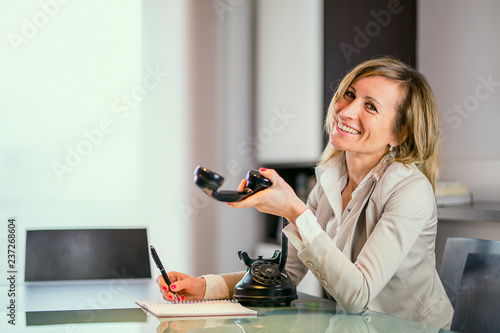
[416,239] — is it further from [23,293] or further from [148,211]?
[148,211]

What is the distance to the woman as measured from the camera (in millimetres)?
1283

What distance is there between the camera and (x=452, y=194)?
230 centimetres

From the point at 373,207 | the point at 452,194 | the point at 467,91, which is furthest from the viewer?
the point at 467,91

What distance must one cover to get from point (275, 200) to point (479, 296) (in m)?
0.57

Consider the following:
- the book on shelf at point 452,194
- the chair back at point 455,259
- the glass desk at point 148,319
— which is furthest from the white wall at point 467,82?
the glass desk at point 148,319

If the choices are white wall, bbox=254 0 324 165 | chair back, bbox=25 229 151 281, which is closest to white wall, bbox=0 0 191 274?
white wall, bbox=254 0 324 165

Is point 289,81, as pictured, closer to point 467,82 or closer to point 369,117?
point 467,82

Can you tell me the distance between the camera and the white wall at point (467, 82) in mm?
2398

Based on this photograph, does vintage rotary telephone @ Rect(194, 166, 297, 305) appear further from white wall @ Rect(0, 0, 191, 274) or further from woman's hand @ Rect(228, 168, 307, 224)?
white wall @ Rect(0, 0, 191, 274)

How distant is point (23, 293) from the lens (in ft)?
5.19

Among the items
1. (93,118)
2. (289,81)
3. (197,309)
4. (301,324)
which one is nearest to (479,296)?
(301,324)

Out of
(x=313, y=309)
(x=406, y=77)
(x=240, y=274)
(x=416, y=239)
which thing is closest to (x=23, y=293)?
(x=240, y=274)

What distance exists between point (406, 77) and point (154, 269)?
2.57m

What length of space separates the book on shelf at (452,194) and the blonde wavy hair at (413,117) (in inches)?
24.5
